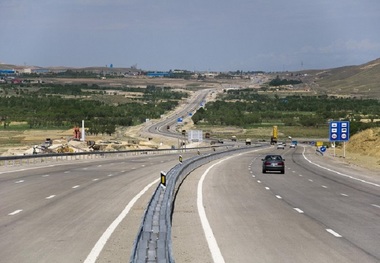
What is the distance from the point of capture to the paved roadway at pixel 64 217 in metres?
14.3

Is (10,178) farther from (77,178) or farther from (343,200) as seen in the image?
(343,200)

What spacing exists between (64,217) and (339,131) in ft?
197

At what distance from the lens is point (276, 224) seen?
64.0 ft

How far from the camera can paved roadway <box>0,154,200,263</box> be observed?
46.9 feet

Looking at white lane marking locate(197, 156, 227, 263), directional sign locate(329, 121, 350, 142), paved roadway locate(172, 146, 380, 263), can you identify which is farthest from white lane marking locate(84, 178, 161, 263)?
directional sign locate(329, 121, 350, 142)

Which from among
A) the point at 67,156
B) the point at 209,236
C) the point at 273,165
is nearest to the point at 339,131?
the point at 67,156

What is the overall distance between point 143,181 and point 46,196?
1005cm

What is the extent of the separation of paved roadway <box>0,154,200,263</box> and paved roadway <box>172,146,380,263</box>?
137 cm

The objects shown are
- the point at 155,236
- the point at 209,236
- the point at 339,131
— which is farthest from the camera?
the point at 339,131

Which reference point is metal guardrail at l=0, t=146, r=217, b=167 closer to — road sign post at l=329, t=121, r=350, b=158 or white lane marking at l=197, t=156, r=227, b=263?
road sign post at l=329, t=121, r=350, b=158

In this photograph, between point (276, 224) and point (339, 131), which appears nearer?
point (276, 224)

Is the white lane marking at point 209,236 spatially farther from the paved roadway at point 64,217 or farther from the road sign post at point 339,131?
the road sign post at point 339,131

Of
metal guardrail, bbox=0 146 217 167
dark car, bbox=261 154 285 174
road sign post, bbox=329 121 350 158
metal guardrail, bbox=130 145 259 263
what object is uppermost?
road sign post, bbox=329 121 350 158

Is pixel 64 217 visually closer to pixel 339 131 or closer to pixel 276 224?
pixel 276 224
